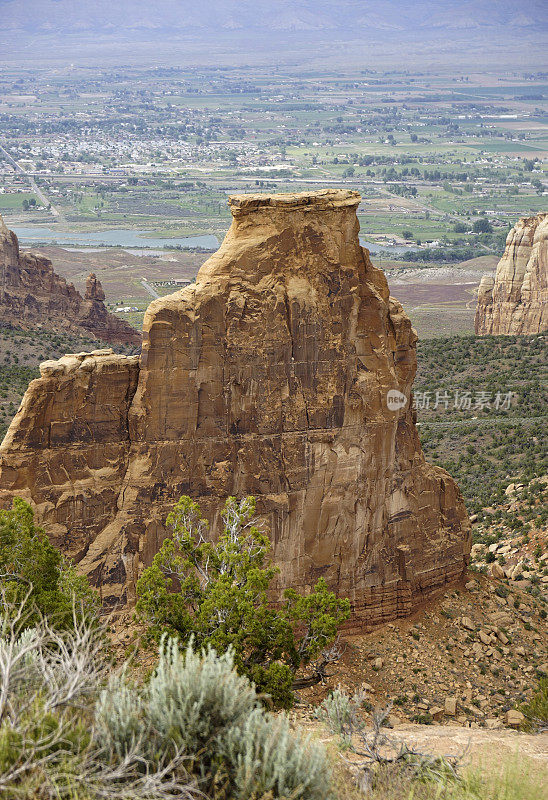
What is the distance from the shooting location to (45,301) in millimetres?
87000

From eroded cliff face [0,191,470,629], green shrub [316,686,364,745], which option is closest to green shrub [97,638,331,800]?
green shrub [316,686,364,745]

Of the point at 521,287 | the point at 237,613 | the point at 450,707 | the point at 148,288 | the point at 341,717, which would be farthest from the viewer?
the point at 148,288

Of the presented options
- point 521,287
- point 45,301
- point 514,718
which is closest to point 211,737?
point 514,718

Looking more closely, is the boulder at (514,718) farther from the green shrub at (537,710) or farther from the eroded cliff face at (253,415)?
the eroded cliff face at (253,415)

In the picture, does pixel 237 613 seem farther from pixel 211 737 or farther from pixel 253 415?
pixel 253 415

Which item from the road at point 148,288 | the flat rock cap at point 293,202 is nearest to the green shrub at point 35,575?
the flat rock cap at point 293,202

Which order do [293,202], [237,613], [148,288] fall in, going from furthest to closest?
[148,288]
[293,202]
[237,613]

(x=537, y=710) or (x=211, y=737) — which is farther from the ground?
(x=211, y=737)

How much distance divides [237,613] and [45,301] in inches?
2615

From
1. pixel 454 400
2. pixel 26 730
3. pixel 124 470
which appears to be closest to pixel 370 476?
pixel 124 470

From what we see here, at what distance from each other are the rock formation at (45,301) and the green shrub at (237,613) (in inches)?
2304

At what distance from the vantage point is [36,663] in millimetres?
19359

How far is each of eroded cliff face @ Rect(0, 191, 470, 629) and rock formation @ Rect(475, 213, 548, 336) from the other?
55.0 m

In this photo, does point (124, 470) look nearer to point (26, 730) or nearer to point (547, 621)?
point (26, 730)
